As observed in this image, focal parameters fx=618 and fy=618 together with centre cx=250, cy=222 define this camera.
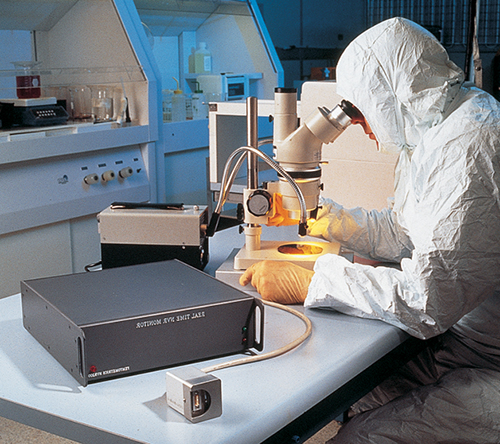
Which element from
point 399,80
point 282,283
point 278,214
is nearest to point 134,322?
point 282,283

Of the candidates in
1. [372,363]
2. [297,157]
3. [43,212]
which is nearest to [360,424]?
[372,363]

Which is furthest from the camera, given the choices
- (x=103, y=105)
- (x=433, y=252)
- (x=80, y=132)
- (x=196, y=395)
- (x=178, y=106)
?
(x=178, y=106)

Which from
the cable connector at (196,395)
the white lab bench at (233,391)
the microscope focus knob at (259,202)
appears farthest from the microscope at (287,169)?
the cable connector at (196,395)

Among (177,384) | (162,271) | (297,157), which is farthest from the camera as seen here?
(297,157)

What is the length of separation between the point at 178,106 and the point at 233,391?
2.45m

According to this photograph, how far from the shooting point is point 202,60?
3.67 m

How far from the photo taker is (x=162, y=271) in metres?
1.17

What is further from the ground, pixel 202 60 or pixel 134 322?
pixel 202 60

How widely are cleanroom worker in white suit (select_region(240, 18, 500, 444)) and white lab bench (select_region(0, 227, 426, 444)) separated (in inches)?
3.0

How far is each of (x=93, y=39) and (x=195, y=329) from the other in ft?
7.60

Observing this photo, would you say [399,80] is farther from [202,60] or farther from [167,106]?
[202,60]

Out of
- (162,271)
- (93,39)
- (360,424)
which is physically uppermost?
(93,39)

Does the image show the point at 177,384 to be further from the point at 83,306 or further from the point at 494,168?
the point at 494,168

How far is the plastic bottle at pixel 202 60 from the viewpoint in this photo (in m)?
3.66
